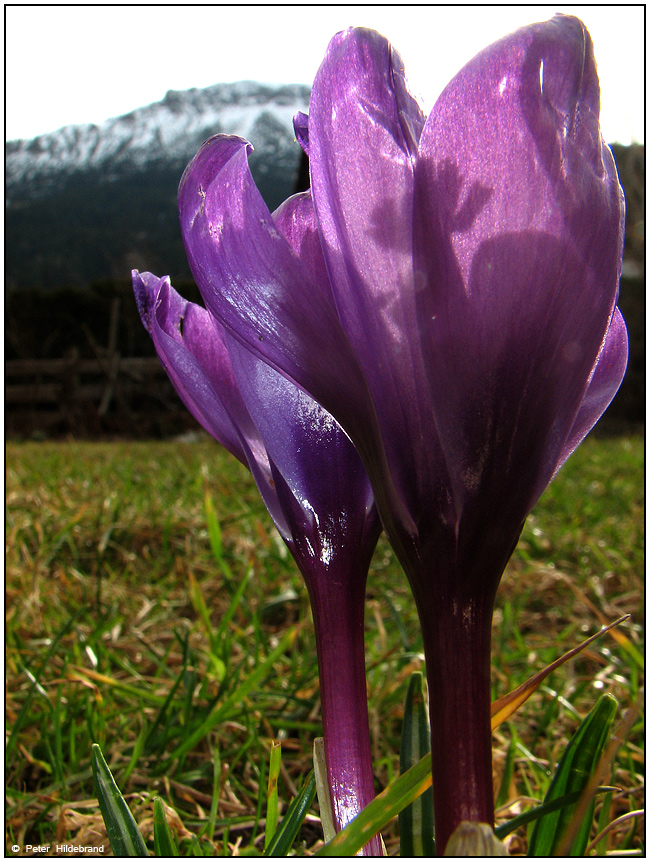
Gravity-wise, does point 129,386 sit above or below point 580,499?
above

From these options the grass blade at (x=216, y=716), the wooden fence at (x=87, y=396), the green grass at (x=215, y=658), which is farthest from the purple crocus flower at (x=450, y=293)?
the wooden fence at (x=87, y=396)

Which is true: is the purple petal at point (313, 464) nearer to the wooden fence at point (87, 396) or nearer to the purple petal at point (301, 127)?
the purple petal at point (301, 127)

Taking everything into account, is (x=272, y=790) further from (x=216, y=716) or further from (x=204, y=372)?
(x=216, y=716)

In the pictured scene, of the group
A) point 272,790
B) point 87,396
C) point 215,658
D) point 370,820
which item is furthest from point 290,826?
point 87,396

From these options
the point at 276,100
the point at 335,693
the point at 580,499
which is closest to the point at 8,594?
the point at 276,100

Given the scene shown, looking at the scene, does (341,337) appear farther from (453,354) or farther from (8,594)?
(8,594)

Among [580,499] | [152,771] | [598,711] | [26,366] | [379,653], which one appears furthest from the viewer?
[26,366]

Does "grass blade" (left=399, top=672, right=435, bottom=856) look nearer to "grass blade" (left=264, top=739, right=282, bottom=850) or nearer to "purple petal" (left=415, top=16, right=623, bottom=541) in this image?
"grass blade" (left=264, top=739, right=282, bottom=850)
